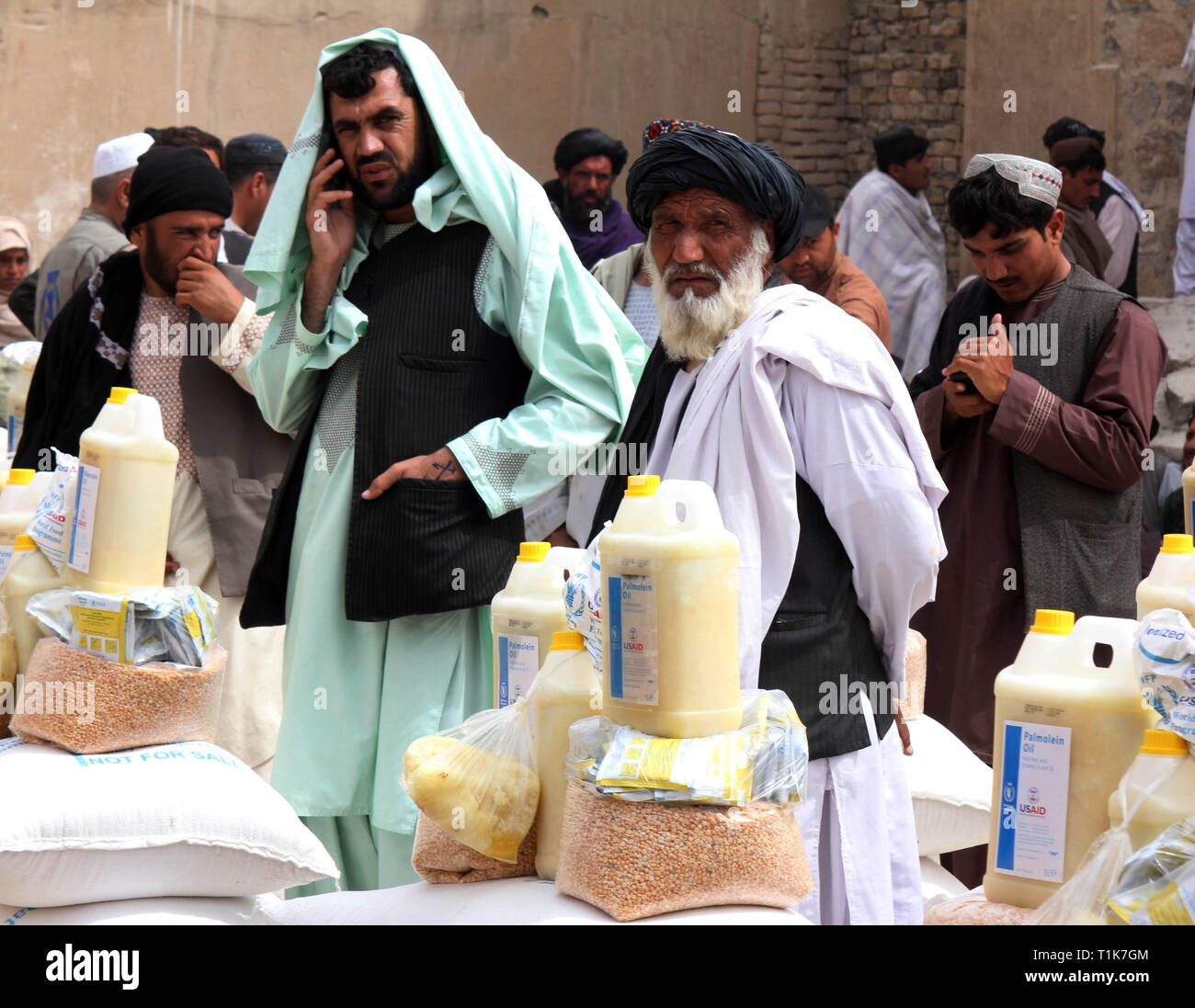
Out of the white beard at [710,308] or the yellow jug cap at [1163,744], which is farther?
the white beard at [710,308]

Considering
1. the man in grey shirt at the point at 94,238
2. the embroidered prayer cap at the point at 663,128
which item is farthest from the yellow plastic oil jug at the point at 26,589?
the man in grey shirt at the point at 94,238

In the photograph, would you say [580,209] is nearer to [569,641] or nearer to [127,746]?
[127,746]

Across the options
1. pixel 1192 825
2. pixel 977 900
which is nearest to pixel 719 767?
pixel 977 900

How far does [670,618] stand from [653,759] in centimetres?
18

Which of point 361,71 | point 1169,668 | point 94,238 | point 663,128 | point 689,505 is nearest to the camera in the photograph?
point 1169,668

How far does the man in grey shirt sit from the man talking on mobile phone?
2.20 meters

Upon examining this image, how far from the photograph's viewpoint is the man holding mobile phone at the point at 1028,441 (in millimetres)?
3734

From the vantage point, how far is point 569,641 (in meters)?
2.23

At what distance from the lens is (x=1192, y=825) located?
1.76 metres

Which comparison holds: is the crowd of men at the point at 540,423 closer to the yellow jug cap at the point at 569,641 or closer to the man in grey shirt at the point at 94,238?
the yellow jug cap at the point at 569,641

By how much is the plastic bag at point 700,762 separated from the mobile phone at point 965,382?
6.35 feet

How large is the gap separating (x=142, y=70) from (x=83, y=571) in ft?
26.8

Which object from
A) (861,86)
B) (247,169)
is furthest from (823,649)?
(861,86)
